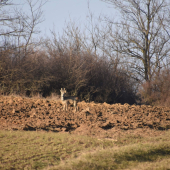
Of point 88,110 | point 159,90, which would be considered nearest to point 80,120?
point 88,110

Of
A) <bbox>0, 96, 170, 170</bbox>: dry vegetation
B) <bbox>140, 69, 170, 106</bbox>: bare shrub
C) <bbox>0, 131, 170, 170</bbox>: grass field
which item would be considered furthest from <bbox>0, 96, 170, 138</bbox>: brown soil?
<bbox>140, 69, 170, 106</bbox>: bare shrub

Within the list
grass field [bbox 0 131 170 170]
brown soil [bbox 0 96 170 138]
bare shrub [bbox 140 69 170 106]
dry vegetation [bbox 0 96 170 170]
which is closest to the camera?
grass field [bbox 0 131 170 170]

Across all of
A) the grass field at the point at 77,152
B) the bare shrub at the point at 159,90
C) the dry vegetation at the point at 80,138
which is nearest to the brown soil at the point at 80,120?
the dry vegetation at the point at 80,138

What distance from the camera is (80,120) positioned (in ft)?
37.1

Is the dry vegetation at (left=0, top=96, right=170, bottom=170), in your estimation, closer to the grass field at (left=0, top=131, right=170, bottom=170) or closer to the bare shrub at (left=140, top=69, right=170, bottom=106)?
the grass field at (left=0, top=131, right=170, bottom=170)

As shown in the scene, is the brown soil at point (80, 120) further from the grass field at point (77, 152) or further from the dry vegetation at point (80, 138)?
the grass field at point (77, 152)

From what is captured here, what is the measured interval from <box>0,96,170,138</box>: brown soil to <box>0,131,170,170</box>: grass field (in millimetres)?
855

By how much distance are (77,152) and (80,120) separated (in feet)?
13.9

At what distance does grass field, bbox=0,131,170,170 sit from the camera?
5977mm

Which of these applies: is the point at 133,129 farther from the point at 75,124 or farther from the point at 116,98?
the point at 116,98

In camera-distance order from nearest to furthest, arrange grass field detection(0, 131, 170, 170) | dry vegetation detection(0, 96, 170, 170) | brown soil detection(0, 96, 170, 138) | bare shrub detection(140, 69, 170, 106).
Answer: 1. grass field detection(0, 131, 170, 170)
2. dry vegetation detection(0, 96, 170, 170)
3. brown soil detection(0, 96, 170, 138)
4. bare shrub detection(140, 69, 170, 106)

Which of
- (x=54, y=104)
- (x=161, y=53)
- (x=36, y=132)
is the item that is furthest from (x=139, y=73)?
(x=36, y=132)

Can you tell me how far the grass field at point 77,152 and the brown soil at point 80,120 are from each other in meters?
0.85

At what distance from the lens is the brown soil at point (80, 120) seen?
9828 mm
